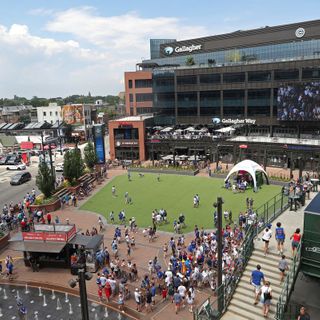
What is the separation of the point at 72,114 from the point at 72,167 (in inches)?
2308

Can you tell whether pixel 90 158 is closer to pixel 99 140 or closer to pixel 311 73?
pixel 99 140

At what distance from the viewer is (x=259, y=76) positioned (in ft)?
195

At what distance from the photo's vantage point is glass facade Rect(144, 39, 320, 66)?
6531 cm

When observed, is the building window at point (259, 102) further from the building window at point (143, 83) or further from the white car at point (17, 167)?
the white car at point (17, 167)

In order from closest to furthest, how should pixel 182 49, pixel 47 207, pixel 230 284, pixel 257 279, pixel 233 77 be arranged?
pixel 257 279 < pixel 230 284 < pixel 47 207 < pixel 233 77 < pixel 182 49

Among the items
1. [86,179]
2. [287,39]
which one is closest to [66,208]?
[86,179]

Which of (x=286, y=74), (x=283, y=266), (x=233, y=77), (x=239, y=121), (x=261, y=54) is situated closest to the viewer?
(x=283, y=266)

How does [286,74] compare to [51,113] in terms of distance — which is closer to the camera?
[286,74]

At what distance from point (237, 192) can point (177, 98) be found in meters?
32.9

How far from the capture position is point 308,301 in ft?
55.4

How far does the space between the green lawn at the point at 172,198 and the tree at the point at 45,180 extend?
13.4 ft

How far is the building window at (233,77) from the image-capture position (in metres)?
61.2

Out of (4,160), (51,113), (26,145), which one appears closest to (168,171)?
(4,160)

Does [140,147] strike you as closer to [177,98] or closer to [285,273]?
[177,98]
